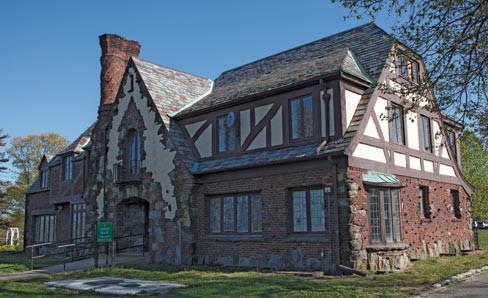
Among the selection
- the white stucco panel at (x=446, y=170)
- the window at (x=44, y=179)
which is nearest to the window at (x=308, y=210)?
the white stucco panel at (x=446, y=170)

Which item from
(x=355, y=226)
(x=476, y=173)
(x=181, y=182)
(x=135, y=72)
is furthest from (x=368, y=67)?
(x=476, y=173)

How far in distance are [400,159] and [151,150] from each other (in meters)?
9.78

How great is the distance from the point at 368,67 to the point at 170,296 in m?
10.7

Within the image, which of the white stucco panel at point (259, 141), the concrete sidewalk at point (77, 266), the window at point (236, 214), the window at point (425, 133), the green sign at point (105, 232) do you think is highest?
the window at point (425, 133)

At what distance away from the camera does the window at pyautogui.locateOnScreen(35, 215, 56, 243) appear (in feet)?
97.0

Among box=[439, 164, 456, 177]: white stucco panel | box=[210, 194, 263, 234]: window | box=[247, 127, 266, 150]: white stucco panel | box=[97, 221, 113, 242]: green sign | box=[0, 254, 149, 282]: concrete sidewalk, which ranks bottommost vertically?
box=[0, 254, 149, 282]: concrete sidewalk

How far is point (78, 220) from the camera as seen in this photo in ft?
86.5

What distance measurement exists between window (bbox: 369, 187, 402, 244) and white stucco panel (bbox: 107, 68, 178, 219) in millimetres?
7411

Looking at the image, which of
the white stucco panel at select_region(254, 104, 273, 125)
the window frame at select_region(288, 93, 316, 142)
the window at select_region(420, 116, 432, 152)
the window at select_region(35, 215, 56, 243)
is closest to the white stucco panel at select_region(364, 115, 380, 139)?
the window frame at select_region(288, 93, 316, 142)

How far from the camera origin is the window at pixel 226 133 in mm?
17703

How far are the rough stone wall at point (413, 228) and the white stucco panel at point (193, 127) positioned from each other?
7.22 metres

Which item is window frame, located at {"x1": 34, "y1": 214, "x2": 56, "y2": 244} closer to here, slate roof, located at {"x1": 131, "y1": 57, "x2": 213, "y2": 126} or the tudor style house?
the tudor style house

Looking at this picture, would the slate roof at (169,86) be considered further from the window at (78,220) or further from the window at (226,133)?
the window at (78,220)

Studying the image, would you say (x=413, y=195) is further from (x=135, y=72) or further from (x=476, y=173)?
(x=476, y=173)
